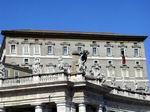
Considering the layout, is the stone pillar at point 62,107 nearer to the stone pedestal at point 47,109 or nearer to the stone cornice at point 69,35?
the stone pedestal at point 47,109

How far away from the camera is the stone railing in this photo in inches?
1537

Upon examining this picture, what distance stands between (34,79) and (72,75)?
3378mm

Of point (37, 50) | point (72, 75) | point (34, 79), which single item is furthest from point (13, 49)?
point (34, 79)

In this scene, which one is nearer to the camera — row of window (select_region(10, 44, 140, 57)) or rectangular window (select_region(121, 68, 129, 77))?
row of window (select_region(10, 44, 140, 57))

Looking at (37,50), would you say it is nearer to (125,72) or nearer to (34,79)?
(125,72)

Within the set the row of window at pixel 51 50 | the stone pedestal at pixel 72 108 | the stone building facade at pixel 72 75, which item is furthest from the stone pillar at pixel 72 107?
the row of window at pixel 51 50

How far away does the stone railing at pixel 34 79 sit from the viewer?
39031mm

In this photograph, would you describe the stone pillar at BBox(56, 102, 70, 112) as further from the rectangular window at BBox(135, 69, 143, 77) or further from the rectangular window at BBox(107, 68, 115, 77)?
the rectangular window at BBox(135, 69, 143, 77)

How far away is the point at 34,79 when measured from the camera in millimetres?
39281

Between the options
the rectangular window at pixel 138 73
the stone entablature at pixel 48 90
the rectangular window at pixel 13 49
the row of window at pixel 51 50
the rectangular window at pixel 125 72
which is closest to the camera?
the stone entablature at pixel 48 90

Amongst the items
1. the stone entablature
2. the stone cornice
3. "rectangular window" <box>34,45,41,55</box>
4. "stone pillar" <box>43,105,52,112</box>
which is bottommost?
"stone pillar" <box>43,105,52,112</box>

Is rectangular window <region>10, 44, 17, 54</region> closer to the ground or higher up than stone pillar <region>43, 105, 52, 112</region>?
higher up

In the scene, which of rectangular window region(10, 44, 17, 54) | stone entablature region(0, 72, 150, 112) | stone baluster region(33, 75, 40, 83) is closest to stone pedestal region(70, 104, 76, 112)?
stone entablature region(0, 72, 150, 112)

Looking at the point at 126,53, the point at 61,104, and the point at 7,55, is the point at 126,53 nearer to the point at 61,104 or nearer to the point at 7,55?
the point at 7,55
